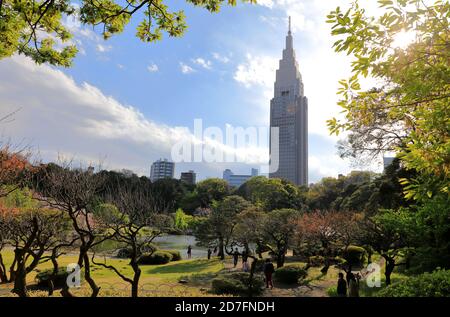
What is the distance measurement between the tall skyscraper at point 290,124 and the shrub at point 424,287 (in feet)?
341

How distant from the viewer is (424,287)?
618cm

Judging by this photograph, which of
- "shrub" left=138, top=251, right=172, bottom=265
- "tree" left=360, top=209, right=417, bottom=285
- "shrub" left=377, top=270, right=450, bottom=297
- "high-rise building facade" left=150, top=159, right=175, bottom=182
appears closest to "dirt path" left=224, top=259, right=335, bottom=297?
"tree" left=360, top=209, right=417, bottom=285

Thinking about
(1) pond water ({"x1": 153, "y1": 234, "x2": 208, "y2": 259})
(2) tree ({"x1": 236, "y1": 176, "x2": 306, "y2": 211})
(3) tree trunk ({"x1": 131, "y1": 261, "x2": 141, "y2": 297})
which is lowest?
(1) pond water ({"x1": 153, "y1": 234, "x2": 208, "y2": 259})

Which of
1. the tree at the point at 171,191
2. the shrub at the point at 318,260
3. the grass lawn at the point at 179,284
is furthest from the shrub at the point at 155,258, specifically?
the tree at the point at 171,191

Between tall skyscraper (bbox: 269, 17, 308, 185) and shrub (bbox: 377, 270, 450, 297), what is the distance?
10398cm

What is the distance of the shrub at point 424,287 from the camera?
5.96 metres

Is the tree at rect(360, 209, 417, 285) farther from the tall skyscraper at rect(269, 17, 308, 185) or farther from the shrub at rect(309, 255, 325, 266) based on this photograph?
the tall skyscraper at rect(269, 17, 308, 185)

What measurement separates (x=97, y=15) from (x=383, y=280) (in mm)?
16578

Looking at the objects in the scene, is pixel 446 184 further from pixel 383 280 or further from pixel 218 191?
pixel 218 191

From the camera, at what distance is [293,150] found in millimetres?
116750

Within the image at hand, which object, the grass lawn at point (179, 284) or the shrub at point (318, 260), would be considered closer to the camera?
the grass lawn at point (179, 284)

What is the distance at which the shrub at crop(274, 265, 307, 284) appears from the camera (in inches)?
655

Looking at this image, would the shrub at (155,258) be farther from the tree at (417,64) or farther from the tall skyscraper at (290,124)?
the tall skyscraper at (290,124)

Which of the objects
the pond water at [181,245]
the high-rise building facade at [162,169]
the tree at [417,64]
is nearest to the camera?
the tree at [417,64]
